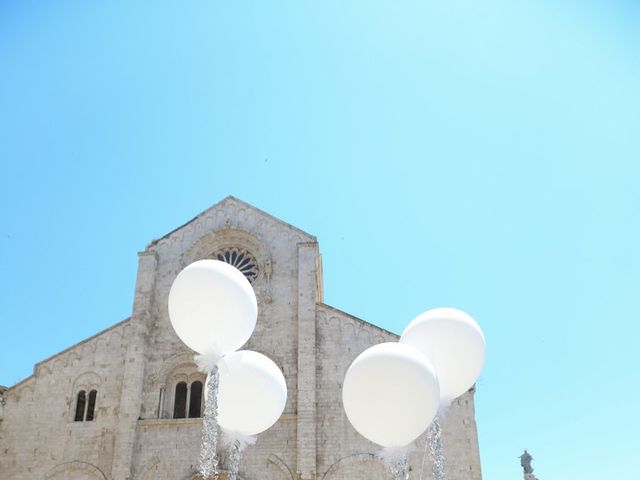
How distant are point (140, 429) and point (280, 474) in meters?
4.56

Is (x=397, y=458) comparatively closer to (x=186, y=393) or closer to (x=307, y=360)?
(x=307, y=360)

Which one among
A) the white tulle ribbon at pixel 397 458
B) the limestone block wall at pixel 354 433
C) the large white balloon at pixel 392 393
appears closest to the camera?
the large white balloon at pixel 392 393

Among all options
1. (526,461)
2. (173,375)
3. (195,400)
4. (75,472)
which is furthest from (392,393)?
(75,472)

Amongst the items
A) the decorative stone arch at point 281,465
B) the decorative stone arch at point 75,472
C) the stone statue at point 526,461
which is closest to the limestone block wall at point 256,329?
the decorative stone arch at point 281,465

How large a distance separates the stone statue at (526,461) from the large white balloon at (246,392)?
10.7 meters

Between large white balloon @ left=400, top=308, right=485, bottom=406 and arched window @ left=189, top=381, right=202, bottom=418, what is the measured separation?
37.2 feet

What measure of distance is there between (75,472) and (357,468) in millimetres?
8470

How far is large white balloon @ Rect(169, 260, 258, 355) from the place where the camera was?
8719mm

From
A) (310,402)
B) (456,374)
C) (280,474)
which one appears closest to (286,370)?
(310,402)

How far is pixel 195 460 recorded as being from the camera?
17844mm

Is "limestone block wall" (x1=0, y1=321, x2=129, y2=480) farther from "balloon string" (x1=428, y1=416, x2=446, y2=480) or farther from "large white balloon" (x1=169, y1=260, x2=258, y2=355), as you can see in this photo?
"balloon string" (x1=428, y1=416, x2=446, y2=480)

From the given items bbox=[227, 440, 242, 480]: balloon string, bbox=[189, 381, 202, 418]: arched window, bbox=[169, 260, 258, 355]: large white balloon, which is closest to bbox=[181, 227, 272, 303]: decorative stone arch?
bbox=[189, 381, 202, 418]: arched window

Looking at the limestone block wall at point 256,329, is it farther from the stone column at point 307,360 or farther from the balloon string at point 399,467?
the balloon string at point 399,467

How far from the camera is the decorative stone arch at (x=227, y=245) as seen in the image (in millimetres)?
20844
